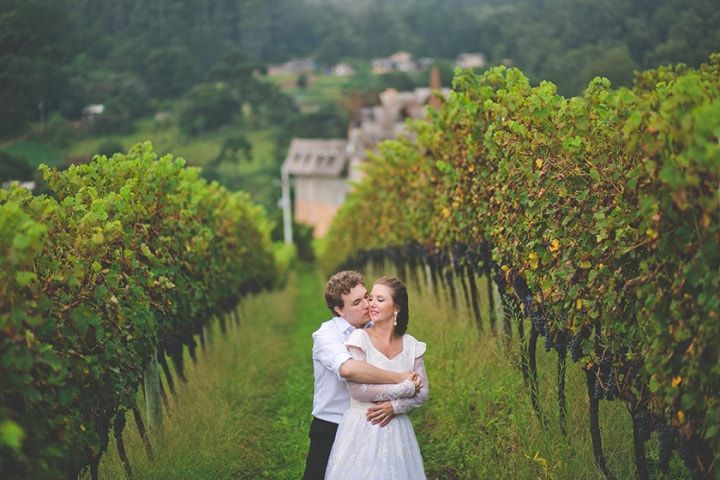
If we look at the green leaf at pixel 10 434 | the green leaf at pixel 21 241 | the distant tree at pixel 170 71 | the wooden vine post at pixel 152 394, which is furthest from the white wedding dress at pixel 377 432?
the distant tree at pixel 170 71

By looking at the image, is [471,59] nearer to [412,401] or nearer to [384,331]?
[384,331]

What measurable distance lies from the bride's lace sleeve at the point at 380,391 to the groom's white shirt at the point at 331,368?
142mm

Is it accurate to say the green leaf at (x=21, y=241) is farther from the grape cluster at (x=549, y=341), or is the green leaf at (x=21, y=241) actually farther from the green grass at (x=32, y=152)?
the green grass at (x=32, y=152)

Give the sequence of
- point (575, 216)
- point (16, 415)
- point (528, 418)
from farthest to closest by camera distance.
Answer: point (528, 418) → point (575, 216) → point (16, 415)

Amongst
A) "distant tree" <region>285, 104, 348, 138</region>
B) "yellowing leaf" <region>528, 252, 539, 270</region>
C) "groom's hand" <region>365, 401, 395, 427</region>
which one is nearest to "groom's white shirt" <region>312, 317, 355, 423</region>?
"groom's hand" <region>365, 401, 395, 427</region>

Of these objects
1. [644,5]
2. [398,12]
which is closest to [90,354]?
[644,5]

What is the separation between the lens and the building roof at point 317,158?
77206 mm

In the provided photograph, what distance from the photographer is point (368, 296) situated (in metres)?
6.43

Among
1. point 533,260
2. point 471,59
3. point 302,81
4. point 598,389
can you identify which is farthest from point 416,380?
point 302,81

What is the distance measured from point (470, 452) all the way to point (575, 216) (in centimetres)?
226

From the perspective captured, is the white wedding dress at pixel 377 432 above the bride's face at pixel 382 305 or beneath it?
beneath

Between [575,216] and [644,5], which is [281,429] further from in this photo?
[644,5]

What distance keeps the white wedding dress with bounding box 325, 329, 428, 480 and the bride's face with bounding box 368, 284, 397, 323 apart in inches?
5.9

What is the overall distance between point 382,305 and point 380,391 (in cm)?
52
